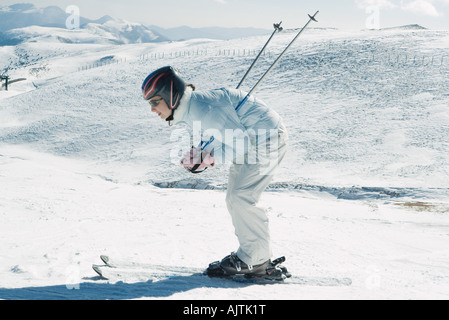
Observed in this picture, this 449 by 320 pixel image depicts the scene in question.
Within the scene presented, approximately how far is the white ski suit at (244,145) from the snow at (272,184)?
0.53 m

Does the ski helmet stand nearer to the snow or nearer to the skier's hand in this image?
the skier's hand

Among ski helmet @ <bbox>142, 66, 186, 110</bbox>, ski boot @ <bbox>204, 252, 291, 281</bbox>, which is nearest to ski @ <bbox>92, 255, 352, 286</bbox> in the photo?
ski boot @ <bbox>204, 252, 291, 281</bbox>

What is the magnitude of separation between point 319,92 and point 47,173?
21.6m

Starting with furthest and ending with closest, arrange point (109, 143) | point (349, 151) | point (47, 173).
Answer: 1. point (109, 143)
2. point (349, 151)
3. point (47, 173)

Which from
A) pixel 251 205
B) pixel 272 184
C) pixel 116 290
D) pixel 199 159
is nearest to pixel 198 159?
pixel 199 159

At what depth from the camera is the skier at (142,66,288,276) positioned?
3.47 metres

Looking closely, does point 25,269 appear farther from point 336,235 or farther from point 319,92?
point 319,92

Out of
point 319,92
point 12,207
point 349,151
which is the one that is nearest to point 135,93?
point 319,92

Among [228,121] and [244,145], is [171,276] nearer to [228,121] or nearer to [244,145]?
[244,145]

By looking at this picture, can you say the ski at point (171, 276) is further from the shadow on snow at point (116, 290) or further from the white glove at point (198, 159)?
the white glove at point (198, 159)

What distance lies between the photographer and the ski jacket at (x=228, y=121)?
3465 mm

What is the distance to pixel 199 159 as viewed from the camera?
11.7 feet

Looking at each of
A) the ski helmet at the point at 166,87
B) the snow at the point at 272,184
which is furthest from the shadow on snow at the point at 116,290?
the ski helmet at the point at 166,87

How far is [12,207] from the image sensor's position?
21.9ft
